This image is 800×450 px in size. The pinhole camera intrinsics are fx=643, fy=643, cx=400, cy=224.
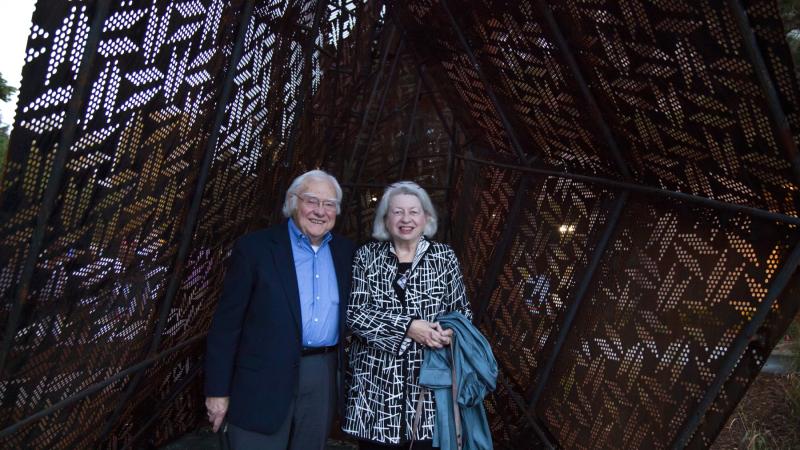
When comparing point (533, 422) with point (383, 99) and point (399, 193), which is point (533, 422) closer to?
point (399, 193)

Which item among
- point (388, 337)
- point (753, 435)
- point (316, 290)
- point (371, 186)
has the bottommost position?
point (753, 435)

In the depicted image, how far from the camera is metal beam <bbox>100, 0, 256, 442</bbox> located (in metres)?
3.79

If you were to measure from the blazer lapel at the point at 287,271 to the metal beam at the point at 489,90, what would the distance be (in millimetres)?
2203

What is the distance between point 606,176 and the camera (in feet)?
13.2

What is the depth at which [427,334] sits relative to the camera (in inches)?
124

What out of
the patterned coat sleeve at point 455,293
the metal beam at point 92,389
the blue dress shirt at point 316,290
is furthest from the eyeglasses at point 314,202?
the metal beam at point 92,389

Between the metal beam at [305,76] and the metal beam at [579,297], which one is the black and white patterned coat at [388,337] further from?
the metal beam at [305,76]

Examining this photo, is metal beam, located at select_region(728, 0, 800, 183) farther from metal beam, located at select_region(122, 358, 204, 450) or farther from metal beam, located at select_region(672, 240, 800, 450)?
metal beam, located at select_region(122, 358, 204, 450)

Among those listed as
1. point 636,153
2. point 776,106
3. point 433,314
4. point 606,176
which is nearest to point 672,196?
point 636,153

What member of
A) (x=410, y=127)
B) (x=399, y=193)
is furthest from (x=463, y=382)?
(x=410, y=127)

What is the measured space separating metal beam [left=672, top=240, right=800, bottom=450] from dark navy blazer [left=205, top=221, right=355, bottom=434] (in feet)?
6.43

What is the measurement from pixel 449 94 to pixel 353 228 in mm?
1495

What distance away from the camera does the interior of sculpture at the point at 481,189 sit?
2627 millimetres

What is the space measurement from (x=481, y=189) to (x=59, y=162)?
3.63 metres
